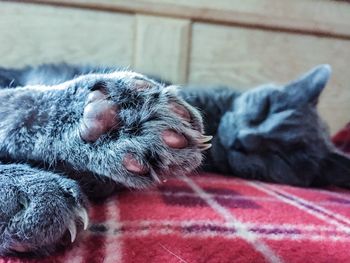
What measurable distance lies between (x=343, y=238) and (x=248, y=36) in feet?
4.30

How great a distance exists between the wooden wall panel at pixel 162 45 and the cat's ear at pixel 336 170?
712 millimetres

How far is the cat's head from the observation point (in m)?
1.19

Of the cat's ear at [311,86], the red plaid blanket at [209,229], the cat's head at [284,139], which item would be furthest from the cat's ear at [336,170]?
the red plaid blanket at [209,229]

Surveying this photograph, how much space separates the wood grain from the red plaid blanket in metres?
0.99

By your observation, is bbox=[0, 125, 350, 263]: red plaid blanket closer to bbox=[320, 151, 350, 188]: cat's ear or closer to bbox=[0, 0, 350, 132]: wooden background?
bbox=[320, 151, 350, 188]: cat's ear

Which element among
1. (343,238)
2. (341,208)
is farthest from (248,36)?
(343,238)

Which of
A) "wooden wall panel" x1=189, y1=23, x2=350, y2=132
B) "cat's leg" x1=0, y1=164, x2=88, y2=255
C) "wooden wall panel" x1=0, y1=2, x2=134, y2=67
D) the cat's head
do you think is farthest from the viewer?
"wooden wall panel" x1=189, y1=23, x2=350, y2=132

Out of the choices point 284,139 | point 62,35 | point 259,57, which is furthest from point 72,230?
point 259,57

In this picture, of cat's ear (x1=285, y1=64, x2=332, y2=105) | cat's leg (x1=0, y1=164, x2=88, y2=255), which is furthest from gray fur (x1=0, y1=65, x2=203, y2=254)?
cat's ear (x1=285, y1=64, x2=332, y2=105)

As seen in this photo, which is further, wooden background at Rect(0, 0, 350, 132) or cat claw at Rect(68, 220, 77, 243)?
wooden background at Rect(0, 0, 350, 132)

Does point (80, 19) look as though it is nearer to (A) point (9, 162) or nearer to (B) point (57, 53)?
(B) point (57, 53)

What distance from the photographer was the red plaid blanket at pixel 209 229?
0.51m

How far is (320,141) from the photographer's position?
127 cm

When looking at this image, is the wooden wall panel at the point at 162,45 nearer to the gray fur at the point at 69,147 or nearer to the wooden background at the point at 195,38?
the wooden background at the point at 195,38
